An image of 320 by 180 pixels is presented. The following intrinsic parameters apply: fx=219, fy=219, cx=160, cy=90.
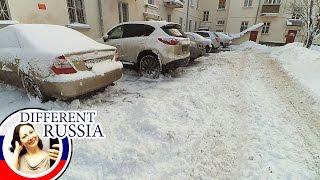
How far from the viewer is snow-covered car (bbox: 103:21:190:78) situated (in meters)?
6.17

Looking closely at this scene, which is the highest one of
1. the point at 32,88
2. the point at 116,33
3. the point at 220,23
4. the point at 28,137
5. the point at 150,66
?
the point at 116,33

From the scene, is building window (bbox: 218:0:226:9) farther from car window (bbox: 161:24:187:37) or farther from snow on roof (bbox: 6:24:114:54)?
snow on roof (bbox: 6:24:114:54)

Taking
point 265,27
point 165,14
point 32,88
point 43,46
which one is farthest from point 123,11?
point 265,27

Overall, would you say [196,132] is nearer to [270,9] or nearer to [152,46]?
[152,46]

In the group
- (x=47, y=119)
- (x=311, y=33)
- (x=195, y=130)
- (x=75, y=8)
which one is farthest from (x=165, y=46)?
(x=311, y=33)

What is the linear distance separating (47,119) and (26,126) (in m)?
0.29

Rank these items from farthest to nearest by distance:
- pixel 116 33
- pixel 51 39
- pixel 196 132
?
1. pixel 116 33
2. pixel 51 39
3. pixel 196 132

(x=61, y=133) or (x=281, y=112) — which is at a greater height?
(x=61, y=133)

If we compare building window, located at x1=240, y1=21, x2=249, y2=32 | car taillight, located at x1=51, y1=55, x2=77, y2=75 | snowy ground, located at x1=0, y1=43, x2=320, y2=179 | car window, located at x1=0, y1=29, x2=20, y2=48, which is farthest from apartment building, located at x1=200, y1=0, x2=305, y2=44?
car window, located at x1=0, y1=29, x2=20, y2=48

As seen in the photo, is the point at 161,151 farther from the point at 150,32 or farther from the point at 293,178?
the point at 150,32

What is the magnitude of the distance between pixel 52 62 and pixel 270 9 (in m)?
28.9

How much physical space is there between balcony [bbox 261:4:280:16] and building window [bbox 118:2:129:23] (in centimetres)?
2042

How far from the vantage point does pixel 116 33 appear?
7.16m

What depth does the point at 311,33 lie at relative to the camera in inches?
547
